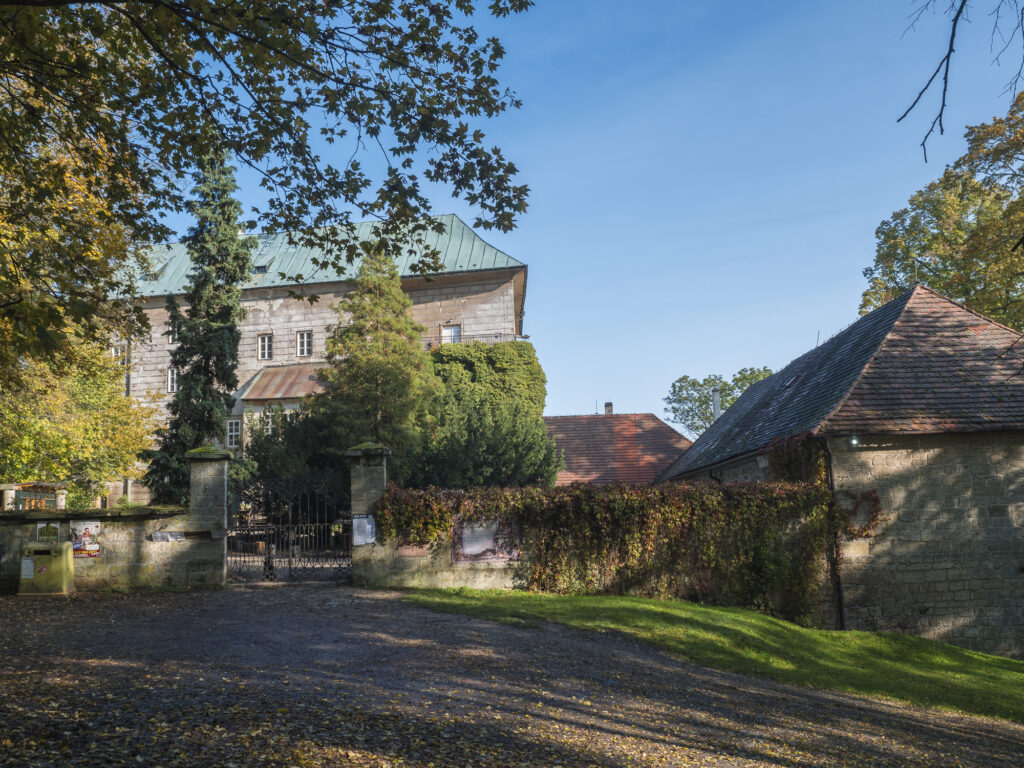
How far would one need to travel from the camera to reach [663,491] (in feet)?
45.9

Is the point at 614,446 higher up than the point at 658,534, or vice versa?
the point at 614,446

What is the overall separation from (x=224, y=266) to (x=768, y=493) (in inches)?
687

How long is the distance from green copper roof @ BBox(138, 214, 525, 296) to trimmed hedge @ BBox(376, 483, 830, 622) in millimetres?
23120

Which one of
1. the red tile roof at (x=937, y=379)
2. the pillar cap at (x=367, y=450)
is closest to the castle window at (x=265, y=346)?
the pillar cap at (x=367, y=450)

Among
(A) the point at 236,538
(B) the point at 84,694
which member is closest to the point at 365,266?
(A) the point at 236,538

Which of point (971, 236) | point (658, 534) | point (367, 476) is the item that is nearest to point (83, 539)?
point (367, 476)

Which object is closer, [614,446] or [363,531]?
[363,531]

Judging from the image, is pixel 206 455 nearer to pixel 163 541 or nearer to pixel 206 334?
pixel 163 541

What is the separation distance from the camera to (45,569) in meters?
12.3

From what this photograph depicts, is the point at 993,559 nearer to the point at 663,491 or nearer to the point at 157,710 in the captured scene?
the point at 663,491

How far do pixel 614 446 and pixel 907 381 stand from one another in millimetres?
15300

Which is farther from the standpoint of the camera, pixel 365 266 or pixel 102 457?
pixel 102 457

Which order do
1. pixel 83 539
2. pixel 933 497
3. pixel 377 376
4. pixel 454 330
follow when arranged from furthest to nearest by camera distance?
pixel 454 330, pixel 377 376, pixel 933 497, pixel 83 539

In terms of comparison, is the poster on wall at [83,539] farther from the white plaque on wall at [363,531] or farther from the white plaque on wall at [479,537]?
the white plaque on wall at [479,537]
